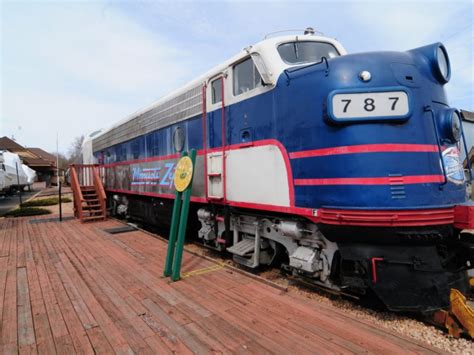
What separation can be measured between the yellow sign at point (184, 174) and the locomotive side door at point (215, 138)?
0.80 metres

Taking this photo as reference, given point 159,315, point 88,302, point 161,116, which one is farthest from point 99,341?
point 161,116

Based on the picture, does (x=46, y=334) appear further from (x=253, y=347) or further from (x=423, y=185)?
(x=423, y=185)

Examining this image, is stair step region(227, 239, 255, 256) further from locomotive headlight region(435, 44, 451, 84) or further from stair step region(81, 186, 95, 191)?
stair step region(81, 186, 95, 191)

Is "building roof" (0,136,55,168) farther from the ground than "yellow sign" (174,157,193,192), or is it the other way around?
"building roof" (0,136,55,168)

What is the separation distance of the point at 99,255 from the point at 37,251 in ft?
5.19

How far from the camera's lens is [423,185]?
3379 mm

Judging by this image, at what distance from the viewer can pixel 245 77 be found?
502 centimetres

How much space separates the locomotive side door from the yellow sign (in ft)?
2.62

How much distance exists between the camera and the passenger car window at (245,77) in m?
4.76

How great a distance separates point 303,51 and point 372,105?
6.10 feet

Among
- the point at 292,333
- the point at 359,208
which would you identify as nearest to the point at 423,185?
the point at 359,208

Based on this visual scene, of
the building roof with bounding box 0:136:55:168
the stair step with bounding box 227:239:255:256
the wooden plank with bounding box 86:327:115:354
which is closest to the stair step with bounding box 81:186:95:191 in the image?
the stair step with bounding box 227:239:255:256

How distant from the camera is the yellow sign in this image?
15.3ft

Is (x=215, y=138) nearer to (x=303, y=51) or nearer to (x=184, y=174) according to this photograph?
(x=184, y=174)
